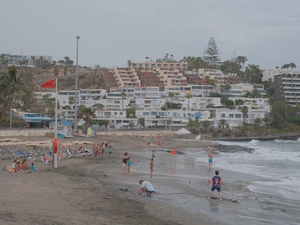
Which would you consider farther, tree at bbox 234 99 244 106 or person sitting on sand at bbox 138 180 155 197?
tree at bbox 234 99 244 106

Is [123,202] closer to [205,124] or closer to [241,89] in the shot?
[205,124]

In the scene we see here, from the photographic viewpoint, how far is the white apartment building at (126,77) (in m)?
121

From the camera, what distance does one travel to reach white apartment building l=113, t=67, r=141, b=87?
4776 inches

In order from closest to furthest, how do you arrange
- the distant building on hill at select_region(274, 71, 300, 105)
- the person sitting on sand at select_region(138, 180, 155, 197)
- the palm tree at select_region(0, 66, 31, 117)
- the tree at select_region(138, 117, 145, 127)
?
the person sitting on sand at select_region(138, 180, 155, 197)
the palm tree at select_region(0, 66, 31, 117)
the tree at select_region(138, 117, 145, 127)
the distant building on hill at select_region(274, 71, 300, 105)

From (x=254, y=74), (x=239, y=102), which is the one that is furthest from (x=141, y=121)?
(x=254, y=74)

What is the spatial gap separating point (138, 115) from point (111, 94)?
1812 centimetres

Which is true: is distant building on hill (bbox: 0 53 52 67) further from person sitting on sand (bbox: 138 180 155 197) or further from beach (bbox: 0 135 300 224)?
person sitting on sand (bbox: 138 180 155 197)

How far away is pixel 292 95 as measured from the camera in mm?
116062

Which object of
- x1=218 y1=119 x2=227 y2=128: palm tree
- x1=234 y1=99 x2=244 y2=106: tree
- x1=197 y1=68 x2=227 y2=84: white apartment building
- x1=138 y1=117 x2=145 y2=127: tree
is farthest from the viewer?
x1=197 y1=68 x2=227 y2=84: white apartment building

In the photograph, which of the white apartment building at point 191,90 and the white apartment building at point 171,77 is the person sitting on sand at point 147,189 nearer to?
the white apartment building at point 191,90

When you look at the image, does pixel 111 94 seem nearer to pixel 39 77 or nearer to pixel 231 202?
pixel 39 77

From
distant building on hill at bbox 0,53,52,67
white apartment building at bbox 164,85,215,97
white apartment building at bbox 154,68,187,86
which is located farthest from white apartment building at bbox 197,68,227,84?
distant building on hill at bbox 0,53,52,67

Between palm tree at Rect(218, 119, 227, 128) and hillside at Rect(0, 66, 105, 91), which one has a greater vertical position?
hillside at Rect(0, 66, 105, 91)

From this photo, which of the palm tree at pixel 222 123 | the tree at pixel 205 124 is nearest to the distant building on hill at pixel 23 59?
the palm tree at pixel 222 123
